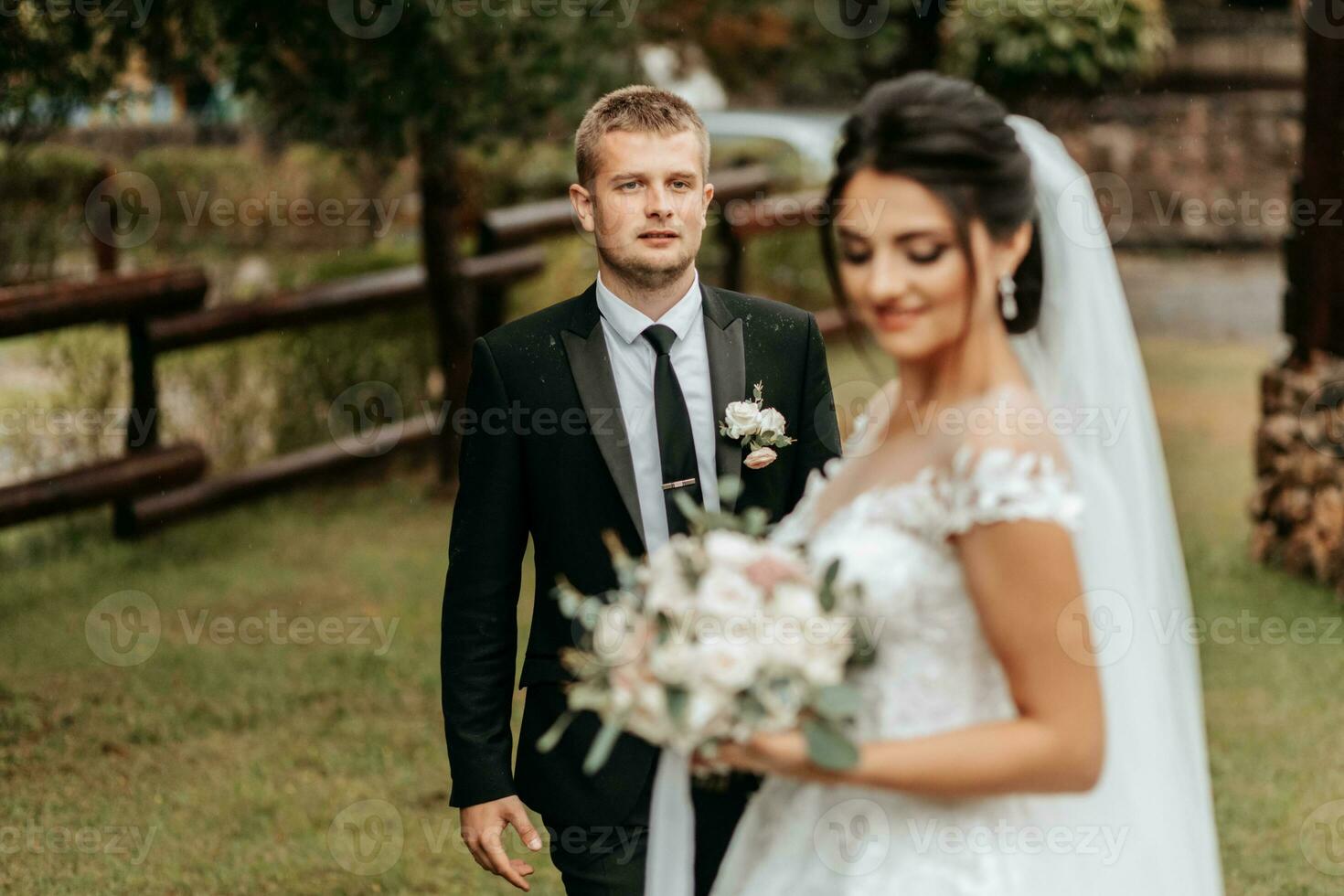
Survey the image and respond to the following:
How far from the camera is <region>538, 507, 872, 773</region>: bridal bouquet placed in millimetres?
2031

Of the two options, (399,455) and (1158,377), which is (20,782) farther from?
(1158,377)

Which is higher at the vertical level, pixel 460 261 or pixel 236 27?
pixel 236 27

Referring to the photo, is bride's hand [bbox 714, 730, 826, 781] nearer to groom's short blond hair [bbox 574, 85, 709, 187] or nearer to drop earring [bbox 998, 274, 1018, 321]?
drop earring [bbox 998, 274, 1018, 321]

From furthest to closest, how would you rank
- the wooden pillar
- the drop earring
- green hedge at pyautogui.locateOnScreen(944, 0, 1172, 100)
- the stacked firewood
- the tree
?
green hedge at pyautogui.locateOnScreen(944, 0, 1172, 100), the wooden pillar, the stacked firewood, the tree, the drop earring

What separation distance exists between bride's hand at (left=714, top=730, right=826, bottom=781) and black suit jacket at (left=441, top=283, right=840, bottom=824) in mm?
1024

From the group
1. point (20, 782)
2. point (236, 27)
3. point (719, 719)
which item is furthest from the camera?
point (236, 27)

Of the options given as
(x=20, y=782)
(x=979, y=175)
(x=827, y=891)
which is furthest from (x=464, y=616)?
(x=20, y=782)

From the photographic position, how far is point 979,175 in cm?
219

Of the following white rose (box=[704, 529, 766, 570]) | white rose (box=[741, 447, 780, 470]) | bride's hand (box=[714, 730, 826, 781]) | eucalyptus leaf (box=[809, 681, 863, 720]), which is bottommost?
bride's hand (box=[714, 730, 826, 781])

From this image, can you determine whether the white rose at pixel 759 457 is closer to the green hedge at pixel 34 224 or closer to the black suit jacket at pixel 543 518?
the black suit jacket at pixel 543 518

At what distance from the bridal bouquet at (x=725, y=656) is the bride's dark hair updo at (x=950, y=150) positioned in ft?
1.47

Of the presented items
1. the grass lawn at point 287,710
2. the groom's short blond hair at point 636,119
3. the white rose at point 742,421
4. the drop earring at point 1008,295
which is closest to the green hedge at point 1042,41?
the grass lawn at point 287,710

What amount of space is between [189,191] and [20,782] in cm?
1475

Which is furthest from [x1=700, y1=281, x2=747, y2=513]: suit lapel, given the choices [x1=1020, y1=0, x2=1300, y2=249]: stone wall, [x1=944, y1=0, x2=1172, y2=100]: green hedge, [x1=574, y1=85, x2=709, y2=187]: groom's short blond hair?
[x1=1020, y1=0, x2=1300, y2=249]: stone wall
